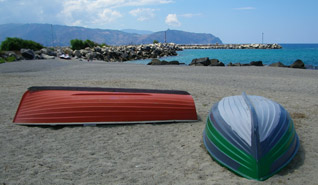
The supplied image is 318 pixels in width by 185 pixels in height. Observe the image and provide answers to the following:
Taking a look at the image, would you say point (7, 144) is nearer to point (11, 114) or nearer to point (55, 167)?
point (55, 167)

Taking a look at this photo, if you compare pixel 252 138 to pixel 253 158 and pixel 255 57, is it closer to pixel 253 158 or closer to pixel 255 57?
pixel 253 158

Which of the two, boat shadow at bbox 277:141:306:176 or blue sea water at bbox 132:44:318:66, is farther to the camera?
blue sea water at bbox 132:44:318:66

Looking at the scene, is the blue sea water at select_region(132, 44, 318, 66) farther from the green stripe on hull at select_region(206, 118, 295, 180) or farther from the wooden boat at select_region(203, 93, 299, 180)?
the green stripe on hull at select_region(206, 118, 295, 180)

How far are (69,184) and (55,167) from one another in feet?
2.00

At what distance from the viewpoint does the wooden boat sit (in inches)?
144

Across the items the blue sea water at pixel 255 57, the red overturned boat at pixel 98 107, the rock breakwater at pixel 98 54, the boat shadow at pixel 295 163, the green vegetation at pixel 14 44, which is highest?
the green vegetation at pixel 14 44

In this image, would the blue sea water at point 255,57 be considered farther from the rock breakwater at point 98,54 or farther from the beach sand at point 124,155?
the beach sand at point 124,155

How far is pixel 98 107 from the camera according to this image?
5.91m

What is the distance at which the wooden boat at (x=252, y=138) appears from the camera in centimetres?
365

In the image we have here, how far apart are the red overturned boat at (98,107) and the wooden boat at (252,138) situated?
168cm

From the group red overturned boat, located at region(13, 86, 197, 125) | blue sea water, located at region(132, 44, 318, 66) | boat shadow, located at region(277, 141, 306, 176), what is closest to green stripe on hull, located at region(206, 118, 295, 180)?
boat shadow, located at region(277, 141, 306, 176)

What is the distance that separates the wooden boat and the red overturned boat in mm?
1681

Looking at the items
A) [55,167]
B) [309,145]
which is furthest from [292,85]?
[55,167]

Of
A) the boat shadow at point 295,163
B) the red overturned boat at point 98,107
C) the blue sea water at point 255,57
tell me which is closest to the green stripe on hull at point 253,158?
the boat shadow at point 295,163
